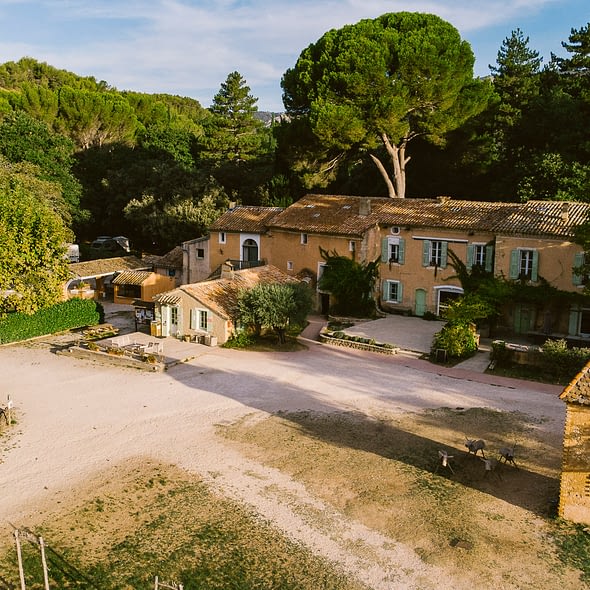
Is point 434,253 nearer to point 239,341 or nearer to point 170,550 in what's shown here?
point 239,341

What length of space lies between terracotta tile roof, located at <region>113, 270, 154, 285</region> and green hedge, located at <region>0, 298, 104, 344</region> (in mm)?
5295

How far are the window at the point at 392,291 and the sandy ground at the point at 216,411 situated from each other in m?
7.85

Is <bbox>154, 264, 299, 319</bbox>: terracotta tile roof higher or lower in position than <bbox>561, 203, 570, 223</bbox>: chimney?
lower

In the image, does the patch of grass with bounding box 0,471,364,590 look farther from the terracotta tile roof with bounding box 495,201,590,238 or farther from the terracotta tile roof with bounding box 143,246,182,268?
the terracotta tile roof with bounding box 143,246,182,268

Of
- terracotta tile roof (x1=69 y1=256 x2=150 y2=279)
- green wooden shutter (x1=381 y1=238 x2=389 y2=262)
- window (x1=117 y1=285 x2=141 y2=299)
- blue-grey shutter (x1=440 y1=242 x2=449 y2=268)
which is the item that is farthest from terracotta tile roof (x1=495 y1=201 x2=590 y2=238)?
terracotta tile roof (x1=69 y1=256 x2=150 y2=279)

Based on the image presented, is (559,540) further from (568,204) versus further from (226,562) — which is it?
(568,204)

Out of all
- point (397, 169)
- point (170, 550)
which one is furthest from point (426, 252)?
point (170, 550)

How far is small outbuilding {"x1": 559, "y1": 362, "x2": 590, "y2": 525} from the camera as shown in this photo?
15.1 m

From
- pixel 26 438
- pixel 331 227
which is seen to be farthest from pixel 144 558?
pixel 331 227

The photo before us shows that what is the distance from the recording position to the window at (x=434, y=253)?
35750 millimetres

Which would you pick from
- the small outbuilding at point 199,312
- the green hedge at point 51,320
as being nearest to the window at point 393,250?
the small outbuilding at point 199,312

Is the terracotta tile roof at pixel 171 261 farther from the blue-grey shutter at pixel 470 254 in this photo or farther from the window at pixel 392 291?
the blue-grey shutter at pixel 470 254

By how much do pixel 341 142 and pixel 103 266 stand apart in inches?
720

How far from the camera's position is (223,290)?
34.3 metres
